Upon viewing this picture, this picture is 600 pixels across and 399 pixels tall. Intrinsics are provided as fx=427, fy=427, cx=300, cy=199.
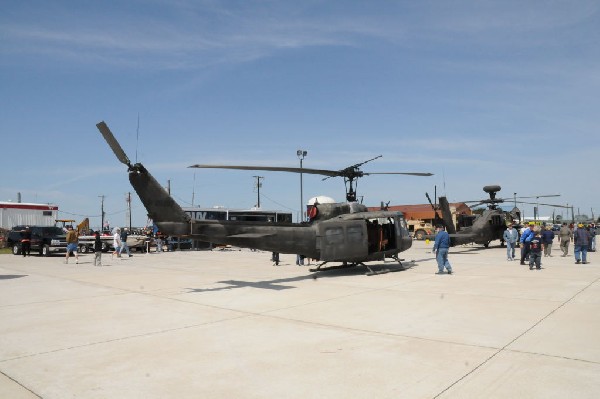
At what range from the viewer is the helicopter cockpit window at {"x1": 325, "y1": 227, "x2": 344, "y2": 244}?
13.6 metres

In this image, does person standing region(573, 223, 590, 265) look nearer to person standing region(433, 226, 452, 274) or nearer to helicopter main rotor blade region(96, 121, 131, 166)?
person standing region(433, 226, 452, 274)

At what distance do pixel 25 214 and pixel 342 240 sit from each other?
147ft

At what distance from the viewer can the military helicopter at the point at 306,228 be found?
38.7 feet

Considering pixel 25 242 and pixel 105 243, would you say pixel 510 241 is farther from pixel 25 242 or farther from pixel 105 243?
pixel 25 242

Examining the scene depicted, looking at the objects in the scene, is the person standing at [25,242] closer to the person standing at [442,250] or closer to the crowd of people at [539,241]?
the person standing at [442,250]

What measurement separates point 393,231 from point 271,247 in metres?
4.80

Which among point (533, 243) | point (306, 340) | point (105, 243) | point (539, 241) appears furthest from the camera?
point (105, 243)

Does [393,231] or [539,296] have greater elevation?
[393,231]

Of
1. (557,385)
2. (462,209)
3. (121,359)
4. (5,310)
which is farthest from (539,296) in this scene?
(462,209)

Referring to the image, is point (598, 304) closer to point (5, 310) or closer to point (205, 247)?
point (5, 310)

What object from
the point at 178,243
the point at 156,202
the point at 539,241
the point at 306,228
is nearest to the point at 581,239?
the point at 539,241

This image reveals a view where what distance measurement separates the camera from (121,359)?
5.47 m

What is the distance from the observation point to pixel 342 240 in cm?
1377

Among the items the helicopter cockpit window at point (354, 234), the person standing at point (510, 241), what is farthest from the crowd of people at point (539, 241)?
the helicopter cockpit window at point (354, 234)
